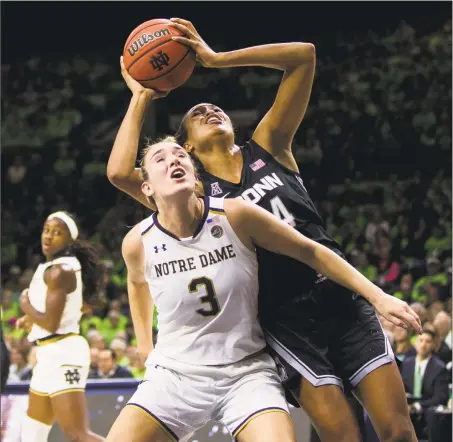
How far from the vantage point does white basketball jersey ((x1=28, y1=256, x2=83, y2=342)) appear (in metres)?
5.51

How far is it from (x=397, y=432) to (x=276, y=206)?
1.00 metres

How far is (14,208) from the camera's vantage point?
14.2 meters

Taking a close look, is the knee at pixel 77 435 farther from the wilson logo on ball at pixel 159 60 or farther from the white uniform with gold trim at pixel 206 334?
the wilson logo on ball at pixel 159 60

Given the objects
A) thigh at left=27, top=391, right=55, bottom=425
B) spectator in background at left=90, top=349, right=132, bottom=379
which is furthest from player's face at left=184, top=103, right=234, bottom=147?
spectator in background at left=90, top=349, right=132, bottom=379

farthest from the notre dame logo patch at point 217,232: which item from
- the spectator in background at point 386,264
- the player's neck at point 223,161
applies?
the spectator in background at point 386,264

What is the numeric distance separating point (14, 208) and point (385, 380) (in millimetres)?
11532

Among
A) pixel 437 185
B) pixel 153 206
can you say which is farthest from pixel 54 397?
pixel 437 185

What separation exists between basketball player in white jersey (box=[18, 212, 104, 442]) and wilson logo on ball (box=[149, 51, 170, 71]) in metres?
2.02

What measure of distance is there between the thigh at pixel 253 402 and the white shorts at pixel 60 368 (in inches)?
88.5

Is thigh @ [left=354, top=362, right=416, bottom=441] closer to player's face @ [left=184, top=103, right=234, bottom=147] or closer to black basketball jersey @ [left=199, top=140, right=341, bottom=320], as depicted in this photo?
black basketball jersey @ [left=199, top=140, right=341, bottom=320]

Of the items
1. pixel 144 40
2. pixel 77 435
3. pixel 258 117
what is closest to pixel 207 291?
pixel 144 40

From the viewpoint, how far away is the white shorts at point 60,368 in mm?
5320

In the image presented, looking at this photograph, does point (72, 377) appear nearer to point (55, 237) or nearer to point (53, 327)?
point (53, 327)

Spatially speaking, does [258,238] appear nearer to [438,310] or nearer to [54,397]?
[54,397]
